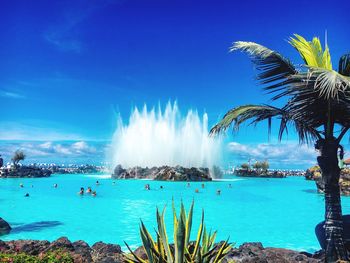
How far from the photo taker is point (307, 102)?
7785 millimetres

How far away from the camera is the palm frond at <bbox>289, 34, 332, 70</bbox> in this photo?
7957mm

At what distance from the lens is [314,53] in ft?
26.2

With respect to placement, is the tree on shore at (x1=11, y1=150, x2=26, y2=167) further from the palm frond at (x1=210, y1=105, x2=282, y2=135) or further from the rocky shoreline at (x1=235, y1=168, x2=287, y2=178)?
the palm frond at (x1=210, y1=105, x2=282, y2=135)

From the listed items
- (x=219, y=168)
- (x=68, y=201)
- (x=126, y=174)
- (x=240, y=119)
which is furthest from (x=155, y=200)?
(x=219, y=168)

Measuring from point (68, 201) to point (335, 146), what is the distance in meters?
27.1

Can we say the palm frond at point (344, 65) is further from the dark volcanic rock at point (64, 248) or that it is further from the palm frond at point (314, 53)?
the dark volcanic rock at point (64, 248)

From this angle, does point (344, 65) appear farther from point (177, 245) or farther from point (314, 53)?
point (177, 245)

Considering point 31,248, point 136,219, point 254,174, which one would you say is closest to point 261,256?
point 31,248

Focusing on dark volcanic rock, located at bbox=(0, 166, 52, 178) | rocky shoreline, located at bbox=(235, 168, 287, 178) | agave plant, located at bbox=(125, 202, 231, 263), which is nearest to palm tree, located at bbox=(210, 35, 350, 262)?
agave plant, located at bbox=(125, 202, 231, 263)

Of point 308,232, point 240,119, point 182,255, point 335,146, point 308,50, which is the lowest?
point 308,232

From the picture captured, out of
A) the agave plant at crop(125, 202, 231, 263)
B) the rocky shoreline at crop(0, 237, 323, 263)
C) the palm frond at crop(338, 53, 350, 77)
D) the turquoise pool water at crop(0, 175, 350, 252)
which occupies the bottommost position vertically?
the turquoise pool water at crop(0, 175, 350, 252)

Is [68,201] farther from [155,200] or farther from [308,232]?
[308,232]

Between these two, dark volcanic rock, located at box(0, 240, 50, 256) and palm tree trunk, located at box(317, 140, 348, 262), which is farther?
dark volcanic rock, located at box(0, 240, 50, 256)

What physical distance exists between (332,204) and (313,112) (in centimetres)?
206
